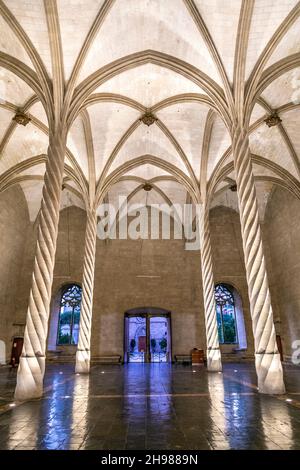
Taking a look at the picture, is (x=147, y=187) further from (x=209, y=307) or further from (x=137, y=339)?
(x=137, y=339)

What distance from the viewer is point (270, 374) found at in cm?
616

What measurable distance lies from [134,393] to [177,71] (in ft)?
31.4

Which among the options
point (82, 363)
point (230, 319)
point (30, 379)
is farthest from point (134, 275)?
point (30, 379)

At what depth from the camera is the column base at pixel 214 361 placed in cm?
1091

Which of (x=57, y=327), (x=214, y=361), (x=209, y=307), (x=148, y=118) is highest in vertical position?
(x=148, y=118)

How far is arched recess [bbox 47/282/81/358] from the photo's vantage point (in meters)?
16.0

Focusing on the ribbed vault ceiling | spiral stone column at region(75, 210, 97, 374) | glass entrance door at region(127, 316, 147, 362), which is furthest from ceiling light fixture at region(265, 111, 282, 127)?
glass entrance door at region(127, 316, 147, 362)

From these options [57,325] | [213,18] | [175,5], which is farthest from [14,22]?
[57,325]

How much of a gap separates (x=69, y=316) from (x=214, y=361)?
9.42 meters

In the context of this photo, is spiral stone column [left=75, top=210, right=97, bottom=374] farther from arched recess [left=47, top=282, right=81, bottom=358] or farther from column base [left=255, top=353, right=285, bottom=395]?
column base [left=255, top=353, right=285, bottom=395]

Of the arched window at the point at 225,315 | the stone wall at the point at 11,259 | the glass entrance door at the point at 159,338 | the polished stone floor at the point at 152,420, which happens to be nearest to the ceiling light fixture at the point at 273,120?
the polished stone floor at the point at 152,420

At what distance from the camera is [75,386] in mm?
7258

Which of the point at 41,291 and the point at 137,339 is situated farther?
the point at 137,339

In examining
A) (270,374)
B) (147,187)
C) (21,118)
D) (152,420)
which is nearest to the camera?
(152,420)
